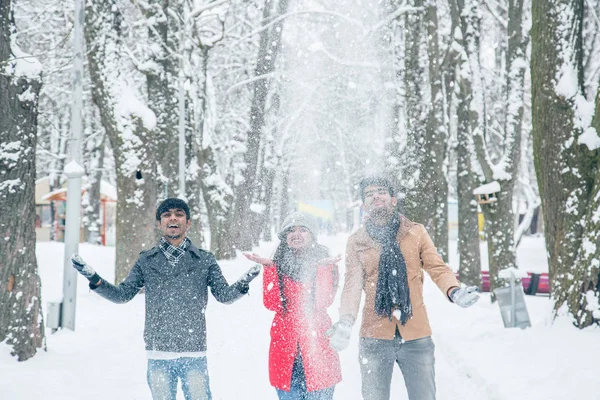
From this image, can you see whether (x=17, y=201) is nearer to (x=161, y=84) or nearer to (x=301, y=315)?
(x=301, y=315)

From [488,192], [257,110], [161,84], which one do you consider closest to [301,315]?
→ [488,192]

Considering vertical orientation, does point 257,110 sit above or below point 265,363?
above

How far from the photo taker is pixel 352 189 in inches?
1956

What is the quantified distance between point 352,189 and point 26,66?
43290 mm

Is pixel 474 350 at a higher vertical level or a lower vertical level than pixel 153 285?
lower

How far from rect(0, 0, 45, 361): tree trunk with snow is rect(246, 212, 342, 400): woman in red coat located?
11.6 feet

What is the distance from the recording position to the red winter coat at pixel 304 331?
4.20 metres

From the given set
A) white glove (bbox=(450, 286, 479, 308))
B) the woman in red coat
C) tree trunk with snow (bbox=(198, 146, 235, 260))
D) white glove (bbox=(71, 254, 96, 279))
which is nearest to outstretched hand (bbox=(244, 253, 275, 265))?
the woman in red coat

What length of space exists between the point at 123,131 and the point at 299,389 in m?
8.78

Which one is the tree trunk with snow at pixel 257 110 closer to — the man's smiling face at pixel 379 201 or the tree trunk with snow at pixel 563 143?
the tree trunk with snow at pixel 563 143

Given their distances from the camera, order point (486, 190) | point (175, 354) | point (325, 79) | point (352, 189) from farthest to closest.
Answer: point (352, 189) < point (325, 79) < point (486, 190) < point (175, 354)

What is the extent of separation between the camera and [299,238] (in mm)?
4309

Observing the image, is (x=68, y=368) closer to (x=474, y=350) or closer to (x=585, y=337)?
(x=474, y=350)

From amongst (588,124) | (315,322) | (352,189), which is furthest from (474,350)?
(352,189)
